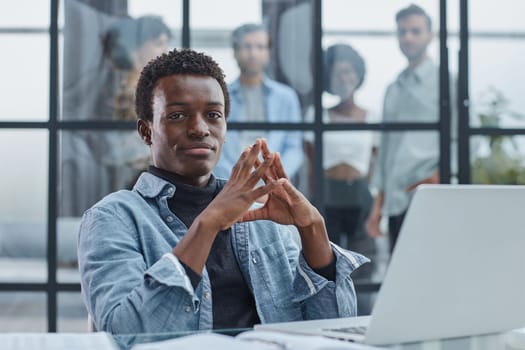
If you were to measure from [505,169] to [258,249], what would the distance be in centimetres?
256

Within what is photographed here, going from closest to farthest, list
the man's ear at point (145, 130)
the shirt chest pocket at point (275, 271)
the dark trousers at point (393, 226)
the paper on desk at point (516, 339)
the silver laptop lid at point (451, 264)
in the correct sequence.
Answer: the silver laptop lid at point (451, 264) < the paper on desk at point (516, 339) < the shirt chest pocket at point (275, 271) < the man's ear at point (145, 130) < the dark trousers at point (393, 226)

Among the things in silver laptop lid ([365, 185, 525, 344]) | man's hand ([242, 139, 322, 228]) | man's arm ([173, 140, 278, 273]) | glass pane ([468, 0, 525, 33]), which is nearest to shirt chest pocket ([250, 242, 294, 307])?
man's hand ([242, 139, 322, 228])

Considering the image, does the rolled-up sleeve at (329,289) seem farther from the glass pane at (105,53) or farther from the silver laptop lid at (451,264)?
the glass pane at (105,53)

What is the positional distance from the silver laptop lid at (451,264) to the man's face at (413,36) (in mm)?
2810

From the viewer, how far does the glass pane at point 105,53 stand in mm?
3867

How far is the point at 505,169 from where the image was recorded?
13.2 ft

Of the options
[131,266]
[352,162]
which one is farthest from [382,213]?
[131,266]

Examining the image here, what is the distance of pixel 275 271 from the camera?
5.69 ft

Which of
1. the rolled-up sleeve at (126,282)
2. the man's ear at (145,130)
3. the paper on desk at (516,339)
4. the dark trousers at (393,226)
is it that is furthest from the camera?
the dark trousers at (393,226)

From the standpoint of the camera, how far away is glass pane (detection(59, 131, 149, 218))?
387cm

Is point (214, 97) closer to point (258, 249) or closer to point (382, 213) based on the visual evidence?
point (258, 249)

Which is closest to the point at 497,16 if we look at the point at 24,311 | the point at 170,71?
the point at 24,311

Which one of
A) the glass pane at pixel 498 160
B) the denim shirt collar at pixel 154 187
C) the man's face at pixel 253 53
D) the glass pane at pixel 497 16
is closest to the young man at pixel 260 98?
the man's face at pixel 253 53

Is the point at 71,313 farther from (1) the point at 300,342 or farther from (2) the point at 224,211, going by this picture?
(1) the point at 300,342
